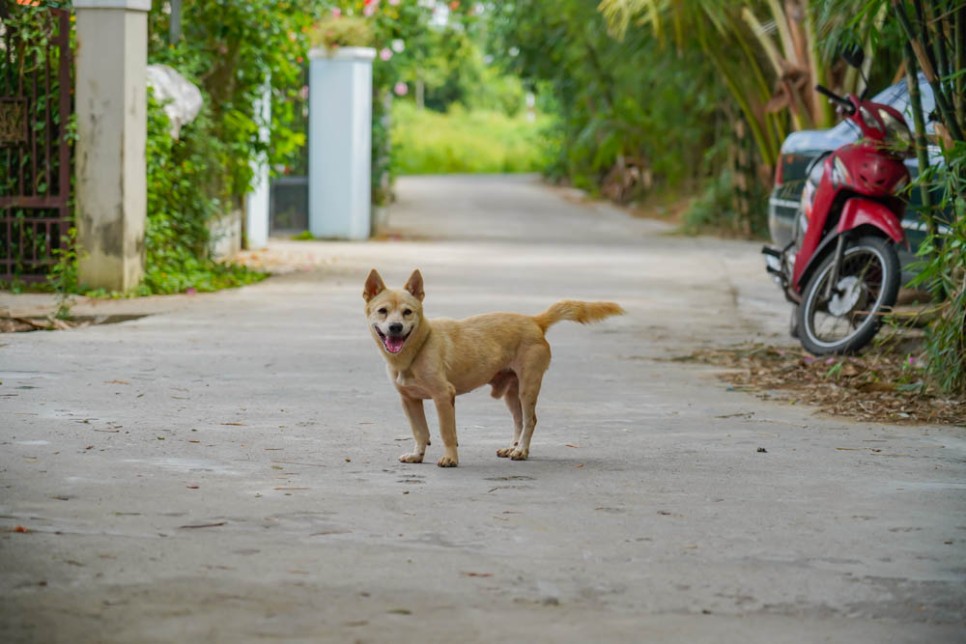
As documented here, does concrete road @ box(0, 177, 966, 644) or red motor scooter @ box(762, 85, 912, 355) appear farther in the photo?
red motor scooter @ box(762, 85, 912, 355)

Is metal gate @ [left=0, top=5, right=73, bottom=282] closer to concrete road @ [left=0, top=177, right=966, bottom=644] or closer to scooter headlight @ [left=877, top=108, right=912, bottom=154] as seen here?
concrete road @ [left=0, top=177, right=966, bottom=644]

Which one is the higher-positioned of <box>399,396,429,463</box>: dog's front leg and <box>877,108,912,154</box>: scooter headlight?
<box>877,108,912,154</box>: scooter headlight

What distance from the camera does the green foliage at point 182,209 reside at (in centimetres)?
1389

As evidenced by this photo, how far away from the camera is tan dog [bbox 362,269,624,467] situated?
21.1 ft

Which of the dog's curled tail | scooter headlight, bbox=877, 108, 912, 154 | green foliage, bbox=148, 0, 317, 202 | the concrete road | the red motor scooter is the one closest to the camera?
the concrete road

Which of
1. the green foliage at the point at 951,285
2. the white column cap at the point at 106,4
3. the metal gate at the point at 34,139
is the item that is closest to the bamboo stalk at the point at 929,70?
the green foliage at the point at 951,285

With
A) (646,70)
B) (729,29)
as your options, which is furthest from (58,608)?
(646,70)

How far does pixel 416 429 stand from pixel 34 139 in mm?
8160

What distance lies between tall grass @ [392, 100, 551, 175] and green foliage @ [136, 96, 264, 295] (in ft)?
89.6

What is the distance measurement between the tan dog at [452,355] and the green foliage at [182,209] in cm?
728

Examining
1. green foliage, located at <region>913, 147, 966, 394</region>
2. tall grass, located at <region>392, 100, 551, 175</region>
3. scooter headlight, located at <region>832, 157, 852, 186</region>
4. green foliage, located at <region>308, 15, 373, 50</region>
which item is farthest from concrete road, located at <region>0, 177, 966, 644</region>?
tall grass, located at <region>392, 100, 551, 175</region>

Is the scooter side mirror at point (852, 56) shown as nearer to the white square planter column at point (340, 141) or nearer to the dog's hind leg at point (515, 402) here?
the dog's hind leg at point (515, 402)

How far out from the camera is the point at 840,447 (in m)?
7.14

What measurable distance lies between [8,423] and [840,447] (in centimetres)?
393
